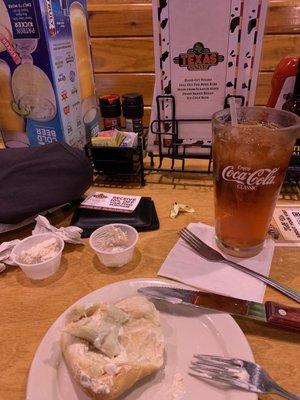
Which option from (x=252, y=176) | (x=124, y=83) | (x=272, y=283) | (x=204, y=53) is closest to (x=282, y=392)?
(x=272, y=283)

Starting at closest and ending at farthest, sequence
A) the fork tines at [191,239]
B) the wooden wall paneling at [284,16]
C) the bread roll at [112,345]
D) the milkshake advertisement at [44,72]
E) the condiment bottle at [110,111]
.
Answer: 1. the bread roll at [112,345]
2. the fork tines at [191,239]
3. the milkshake advertisement at [44,72]
4. the condiment bottle at [110,111]
5. the wooden wall paneling at [284,16]

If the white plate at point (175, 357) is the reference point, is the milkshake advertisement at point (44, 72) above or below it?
above

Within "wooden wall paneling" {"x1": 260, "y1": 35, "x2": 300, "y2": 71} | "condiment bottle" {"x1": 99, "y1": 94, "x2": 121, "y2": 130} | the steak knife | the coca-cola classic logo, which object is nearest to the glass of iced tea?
the coca-cola classic logo

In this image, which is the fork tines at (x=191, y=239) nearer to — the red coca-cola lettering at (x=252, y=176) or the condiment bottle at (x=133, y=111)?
the red coca-cola lettering at (x=252, y=176)

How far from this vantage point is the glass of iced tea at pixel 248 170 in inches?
18.7

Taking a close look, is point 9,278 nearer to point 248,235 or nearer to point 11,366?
point 11,366

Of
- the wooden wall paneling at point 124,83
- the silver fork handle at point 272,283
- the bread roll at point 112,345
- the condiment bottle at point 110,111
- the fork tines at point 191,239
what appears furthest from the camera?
the wooden wall paneling at point 124,83

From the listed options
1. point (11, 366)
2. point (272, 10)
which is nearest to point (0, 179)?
point (11, 366)

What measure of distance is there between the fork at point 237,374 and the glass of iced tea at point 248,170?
227 mm

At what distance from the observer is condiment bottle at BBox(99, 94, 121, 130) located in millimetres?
817

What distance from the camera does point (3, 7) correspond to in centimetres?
70

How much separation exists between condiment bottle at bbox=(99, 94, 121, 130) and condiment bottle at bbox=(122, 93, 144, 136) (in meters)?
0.02

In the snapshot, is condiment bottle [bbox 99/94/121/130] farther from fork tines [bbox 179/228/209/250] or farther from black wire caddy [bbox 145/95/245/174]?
fork tines [bbox 179/228/209/250]

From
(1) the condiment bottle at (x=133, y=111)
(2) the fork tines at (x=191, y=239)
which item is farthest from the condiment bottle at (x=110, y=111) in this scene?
(2) the fork tines at (x=191, y=239)
